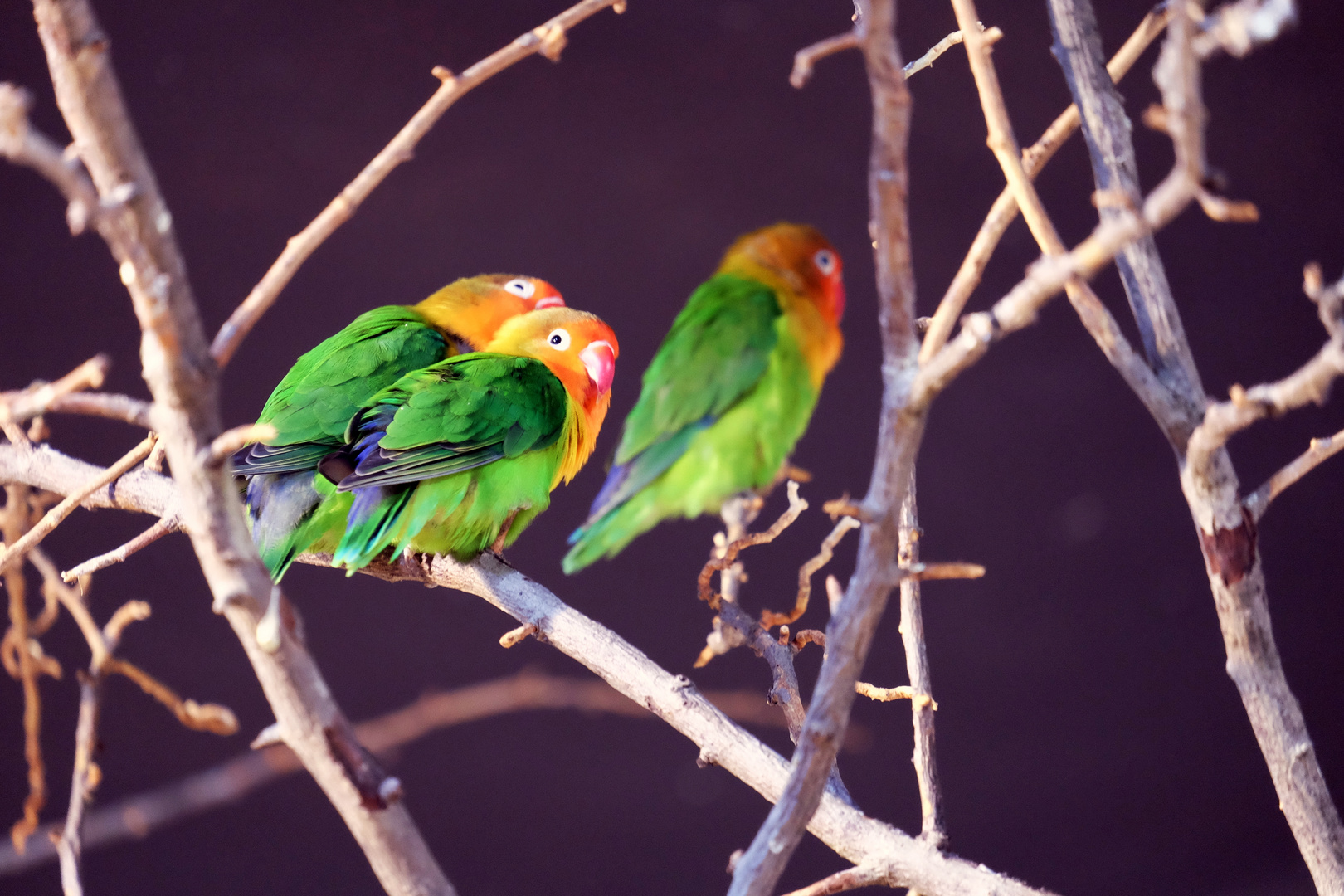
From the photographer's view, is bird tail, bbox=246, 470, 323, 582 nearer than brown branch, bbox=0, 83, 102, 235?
No

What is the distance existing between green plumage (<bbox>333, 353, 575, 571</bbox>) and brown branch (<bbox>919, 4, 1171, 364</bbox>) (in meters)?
0.22

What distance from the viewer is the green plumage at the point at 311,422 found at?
2.13ft

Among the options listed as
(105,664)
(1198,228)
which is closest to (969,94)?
(1198,228)

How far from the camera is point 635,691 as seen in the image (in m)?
0.67

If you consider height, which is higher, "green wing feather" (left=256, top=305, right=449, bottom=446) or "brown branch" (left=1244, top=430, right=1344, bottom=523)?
"green wing feather" (left=256, top=305, right=449, bottom=446)

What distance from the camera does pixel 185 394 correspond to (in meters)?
0.36

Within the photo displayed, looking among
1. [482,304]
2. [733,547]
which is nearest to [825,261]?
[733,547]

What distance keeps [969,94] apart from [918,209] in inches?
7.4

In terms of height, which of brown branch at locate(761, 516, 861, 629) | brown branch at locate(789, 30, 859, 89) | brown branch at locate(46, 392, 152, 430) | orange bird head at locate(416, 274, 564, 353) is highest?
orange bird head at locate(416, 274, 564, 353)

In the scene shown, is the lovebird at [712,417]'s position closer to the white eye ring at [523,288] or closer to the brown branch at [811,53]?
the brown branch at [811,53]

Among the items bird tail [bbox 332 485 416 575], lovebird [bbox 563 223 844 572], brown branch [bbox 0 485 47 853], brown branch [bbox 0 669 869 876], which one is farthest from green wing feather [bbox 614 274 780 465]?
brown branch [bbox 0 485 47 853]

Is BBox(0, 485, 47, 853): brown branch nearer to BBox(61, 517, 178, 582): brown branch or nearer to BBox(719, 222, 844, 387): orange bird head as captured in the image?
BBox(61, 517, 178, 582): brown branch

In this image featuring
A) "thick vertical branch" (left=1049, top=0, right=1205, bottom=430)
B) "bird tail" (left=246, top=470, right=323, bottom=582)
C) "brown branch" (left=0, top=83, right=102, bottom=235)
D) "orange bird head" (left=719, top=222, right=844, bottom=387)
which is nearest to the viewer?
"brown branch" (left=0, top=83, right=102, bottom=235)

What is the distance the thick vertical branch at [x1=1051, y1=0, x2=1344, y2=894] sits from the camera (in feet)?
1.69
